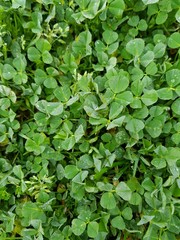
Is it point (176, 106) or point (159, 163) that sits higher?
point (176, 106)

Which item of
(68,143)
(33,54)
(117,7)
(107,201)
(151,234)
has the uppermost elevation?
(117,7)

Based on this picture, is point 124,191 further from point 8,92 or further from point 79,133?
→ point 8,92

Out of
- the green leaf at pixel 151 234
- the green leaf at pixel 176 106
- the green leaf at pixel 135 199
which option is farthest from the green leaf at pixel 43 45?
the green leaf at pixel 151 234

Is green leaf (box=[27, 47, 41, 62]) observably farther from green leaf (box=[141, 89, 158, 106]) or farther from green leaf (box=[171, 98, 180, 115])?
green leaf (box=[171, 98, 180, 115])

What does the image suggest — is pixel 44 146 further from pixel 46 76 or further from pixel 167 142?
pixel 167 142

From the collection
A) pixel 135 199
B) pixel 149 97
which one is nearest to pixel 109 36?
pixel 149 97

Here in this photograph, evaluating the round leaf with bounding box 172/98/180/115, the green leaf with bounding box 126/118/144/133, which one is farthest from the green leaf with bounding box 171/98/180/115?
the green leaf with bounding box 126/118/144/133
